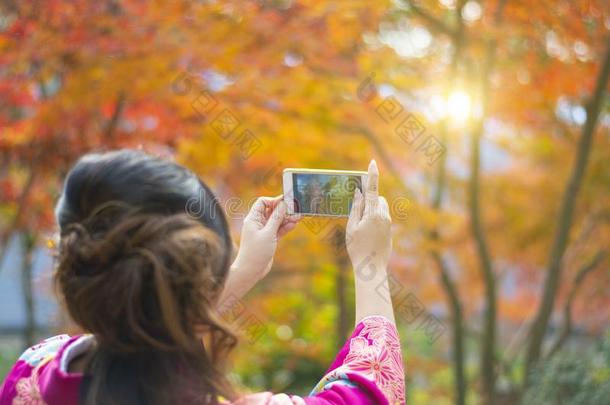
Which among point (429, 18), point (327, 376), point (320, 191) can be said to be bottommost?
point (429, 18)

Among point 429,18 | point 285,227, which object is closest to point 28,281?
point 429,18

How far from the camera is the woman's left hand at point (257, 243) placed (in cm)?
159

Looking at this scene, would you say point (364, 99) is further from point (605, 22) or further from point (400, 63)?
point (605, 22)

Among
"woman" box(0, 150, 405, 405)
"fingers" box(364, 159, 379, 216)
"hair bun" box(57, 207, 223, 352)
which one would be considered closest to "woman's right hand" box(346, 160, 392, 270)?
"fingers" box(364, 159, 379, 216)

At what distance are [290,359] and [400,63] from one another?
5104mm

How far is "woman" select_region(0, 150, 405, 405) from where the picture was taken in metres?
1.14

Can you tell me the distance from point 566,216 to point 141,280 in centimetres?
458

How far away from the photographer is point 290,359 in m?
9.62

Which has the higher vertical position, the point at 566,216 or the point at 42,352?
the point at 42,352

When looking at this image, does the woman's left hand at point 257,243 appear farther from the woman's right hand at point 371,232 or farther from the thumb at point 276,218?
the woman's right hand at point 371,232

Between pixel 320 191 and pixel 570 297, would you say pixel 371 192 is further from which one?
pixel 570 297

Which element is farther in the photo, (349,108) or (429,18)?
(349,108)

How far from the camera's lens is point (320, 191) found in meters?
1.60

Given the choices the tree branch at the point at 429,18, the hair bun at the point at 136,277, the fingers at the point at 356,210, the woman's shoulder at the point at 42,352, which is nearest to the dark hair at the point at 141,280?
the hair bun at the point at 136,277
